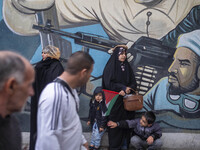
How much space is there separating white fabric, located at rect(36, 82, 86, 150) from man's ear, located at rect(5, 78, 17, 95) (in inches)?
22.8

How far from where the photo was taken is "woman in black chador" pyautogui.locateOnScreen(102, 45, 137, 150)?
4.28 metres

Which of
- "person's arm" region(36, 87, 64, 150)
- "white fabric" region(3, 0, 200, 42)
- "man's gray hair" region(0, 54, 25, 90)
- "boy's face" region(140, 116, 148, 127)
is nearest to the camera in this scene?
"man's gray hair" region(0, 54, 25, 90)

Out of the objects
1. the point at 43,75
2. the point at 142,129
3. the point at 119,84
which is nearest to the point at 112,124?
the point at 142,129

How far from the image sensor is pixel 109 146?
14.2 feet

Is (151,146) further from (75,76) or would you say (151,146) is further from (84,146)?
(75,76)

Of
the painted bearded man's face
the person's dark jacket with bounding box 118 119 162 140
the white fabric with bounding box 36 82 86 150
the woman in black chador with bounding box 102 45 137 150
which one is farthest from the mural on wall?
the white fabric with bounding box 36 82 86 150

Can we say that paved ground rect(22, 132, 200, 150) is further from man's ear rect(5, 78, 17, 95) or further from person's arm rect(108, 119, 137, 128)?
man's ear rect(5, 78, 17, 95)

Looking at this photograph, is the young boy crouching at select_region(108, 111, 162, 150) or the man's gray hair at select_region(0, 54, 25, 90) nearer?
the man's gray hair at select_region(0, 54, 25, 90)

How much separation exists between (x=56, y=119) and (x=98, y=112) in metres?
2.69

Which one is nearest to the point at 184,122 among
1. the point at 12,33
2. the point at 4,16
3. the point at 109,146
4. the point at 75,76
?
the point at 109,146

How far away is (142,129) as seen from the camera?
162 inches

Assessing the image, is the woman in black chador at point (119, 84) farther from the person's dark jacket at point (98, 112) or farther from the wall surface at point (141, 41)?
the wall surface at point (141, 41)

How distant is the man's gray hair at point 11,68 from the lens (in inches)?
42.2

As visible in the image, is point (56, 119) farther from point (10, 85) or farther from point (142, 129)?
point (142, 129)
